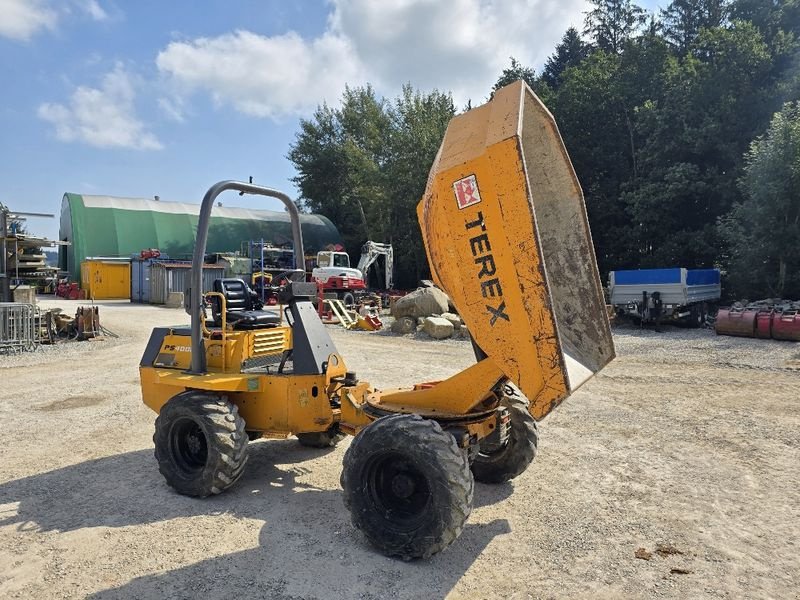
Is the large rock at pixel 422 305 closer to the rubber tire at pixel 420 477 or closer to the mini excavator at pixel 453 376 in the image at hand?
the mini excavator at pixel 453 376

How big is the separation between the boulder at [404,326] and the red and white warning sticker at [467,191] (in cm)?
1480

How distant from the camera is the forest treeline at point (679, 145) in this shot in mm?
19859

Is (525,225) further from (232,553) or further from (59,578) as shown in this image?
(59,578)

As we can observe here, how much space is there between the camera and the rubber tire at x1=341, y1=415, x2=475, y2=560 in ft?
12.4

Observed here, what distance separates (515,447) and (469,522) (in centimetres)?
92

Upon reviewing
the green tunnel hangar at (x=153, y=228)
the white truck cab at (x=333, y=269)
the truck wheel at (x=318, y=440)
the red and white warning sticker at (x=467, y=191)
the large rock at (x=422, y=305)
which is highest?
the green tunnel hangar at (x=153, y=228)

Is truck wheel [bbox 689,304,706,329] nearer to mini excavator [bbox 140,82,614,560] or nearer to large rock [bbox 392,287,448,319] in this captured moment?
large rock [bbox 392,287,448,319]

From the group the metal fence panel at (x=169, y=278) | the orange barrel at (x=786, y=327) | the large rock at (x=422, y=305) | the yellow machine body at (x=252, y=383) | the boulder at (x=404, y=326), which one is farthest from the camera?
the metal fence panel at (x=169, y=278)

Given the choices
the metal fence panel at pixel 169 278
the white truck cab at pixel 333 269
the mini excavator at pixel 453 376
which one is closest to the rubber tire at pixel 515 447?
the mini excavator at pixel 453 376

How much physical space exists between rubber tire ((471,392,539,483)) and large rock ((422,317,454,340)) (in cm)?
1176

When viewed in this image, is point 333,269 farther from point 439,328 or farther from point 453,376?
point 453,376

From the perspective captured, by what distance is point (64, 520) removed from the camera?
15.5 feet

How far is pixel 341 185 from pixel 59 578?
45846mm

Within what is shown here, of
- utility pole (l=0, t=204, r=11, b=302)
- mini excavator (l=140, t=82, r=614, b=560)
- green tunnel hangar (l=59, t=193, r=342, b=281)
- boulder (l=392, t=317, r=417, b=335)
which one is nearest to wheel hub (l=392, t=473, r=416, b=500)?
mini excavator (l=140, t=82, r=614, b=560)
